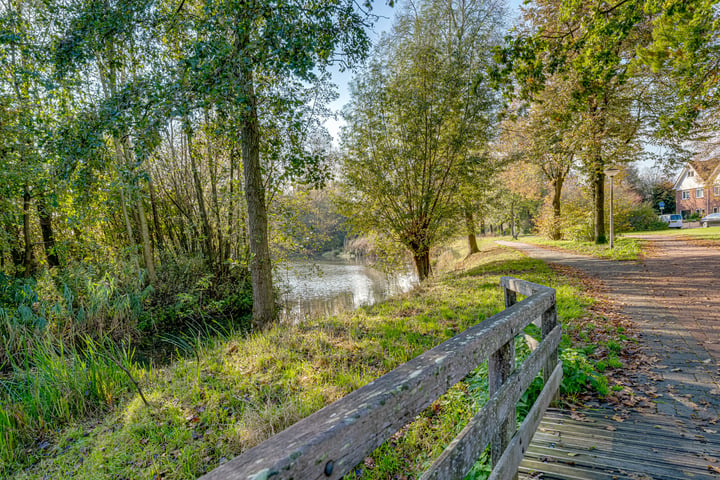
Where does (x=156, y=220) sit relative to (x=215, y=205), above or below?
below

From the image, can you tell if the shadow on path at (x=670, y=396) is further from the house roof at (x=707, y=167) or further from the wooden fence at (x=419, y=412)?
the house roof at (x=707, y=167)

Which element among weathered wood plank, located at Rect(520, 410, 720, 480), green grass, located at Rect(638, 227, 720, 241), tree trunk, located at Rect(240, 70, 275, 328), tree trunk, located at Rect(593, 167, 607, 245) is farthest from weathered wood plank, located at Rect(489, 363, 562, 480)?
green grass, located at Rect(638, 227, 720, 241)

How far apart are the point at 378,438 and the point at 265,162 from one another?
8029mm

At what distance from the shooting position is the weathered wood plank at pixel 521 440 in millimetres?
1721

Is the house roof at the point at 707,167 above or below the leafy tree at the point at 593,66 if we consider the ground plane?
below

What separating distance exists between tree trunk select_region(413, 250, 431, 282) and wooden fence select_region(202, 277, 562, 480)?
387 inches

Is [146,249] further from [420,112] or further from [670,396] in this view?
[670,396]

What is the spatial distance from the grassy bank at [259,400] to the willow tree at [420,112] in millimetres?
6115

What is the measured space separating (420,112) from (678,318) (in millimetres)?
8397

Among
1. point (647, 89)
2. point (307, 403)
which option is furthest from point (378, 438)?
point (647, 89)

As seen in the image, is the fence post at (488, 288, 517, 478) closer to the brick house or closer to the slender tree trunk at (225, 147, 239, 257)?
the slender tree trunk at (225, 147, 239, 257)

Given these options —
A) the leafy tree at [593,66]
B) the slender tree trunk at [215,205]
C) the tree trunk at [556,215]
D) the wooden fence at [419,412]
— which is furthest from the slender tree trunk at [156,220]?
the tree trunk at [556,215]

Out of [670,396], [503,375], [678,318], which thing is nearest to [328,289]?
[678,318]

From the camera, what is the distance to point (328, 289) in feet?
45.2
